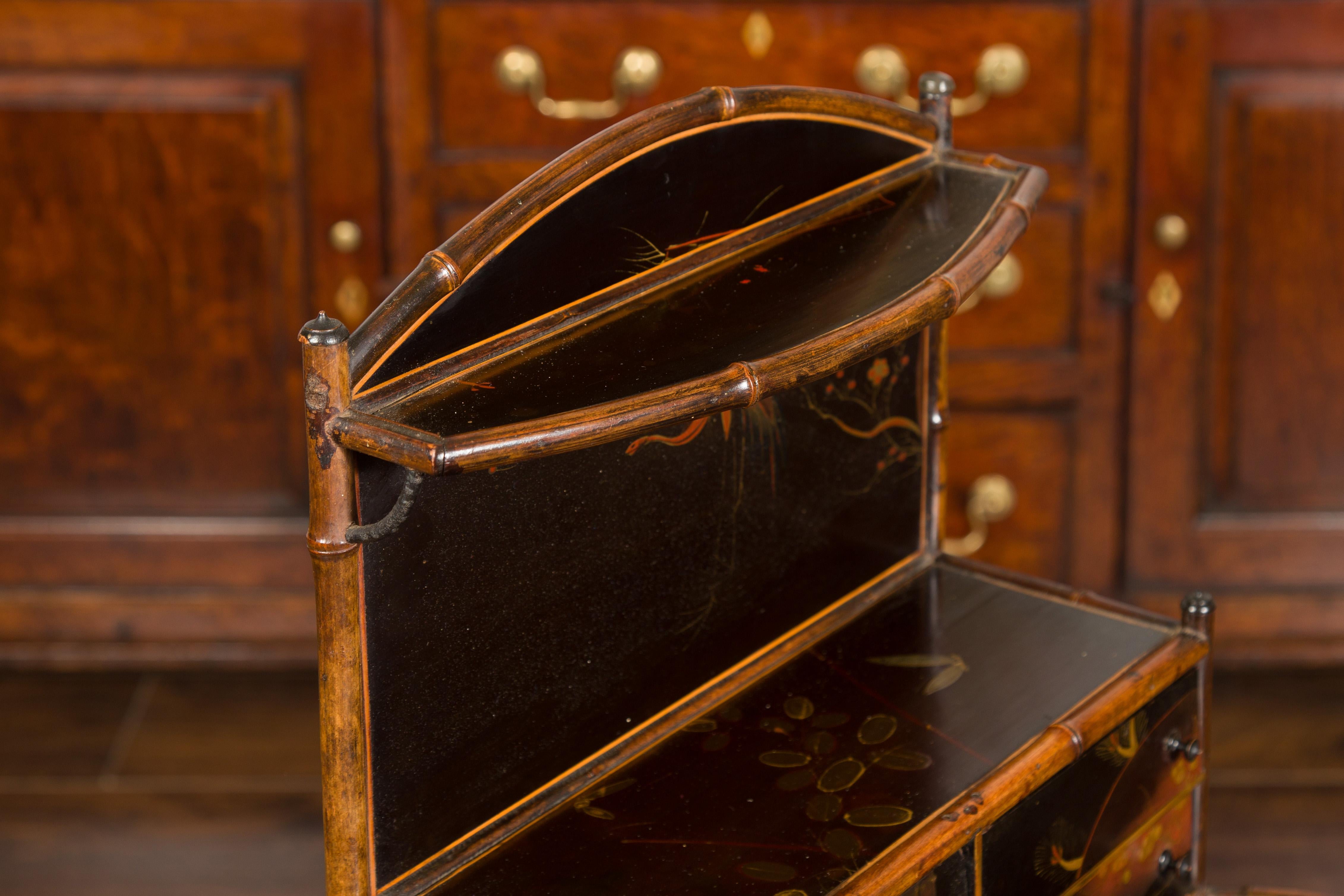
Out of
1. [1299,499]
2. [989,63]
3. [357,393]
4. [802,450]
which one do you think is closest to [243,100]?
[989,63]

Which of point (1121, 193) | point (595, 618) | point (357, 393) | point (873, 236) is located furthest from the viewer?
point (1121, 193)

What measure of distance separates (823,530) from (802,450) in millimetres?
78

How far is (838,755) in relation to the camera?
1.05 meters

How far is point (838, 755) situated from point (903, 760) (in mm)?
43

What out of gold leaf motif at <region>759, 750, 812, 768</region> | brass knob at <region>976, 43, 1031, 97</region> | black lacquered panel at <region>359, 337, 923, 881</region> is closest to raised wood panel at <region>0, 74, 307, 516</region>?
brass knob at <region>976, 43, 1031, 97</region>

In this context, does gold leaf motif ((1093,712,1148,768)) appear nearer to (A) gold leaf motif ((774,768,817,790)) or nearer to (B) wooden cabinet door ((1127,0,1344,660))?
(A) gold leaf motif ((774,768,817,790))

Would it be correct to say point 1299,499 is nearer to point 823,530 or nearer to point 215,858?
point 823,530

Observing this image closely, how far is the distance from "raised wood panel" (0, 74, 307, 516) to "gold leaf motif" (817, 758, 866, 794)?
1026mm

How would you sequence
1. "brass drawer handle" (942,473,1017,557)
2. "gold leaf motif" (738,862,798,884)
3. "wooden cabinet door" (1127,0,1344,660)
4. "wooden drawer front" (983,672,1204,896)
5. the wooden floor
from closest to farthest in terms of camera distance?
"gold leaf motif" (738,862,798,884), "wooden drawer front" (983,672,1204,896), the wooden floor, "wooden cabinet door" (1127,0,1344,660), "brass drawer handle" (942,473,1017,557)

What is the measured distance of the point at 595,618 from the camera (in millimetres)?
988

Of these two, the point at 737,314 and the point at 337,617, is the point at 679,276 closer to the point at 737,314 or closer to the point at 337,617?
the point at 737,314

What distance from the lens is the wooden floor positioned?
167 cm

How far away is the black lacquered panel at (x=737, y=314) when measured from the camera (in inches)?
33.2

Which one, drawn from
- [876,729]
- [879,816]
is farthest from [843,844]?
[876,729]
